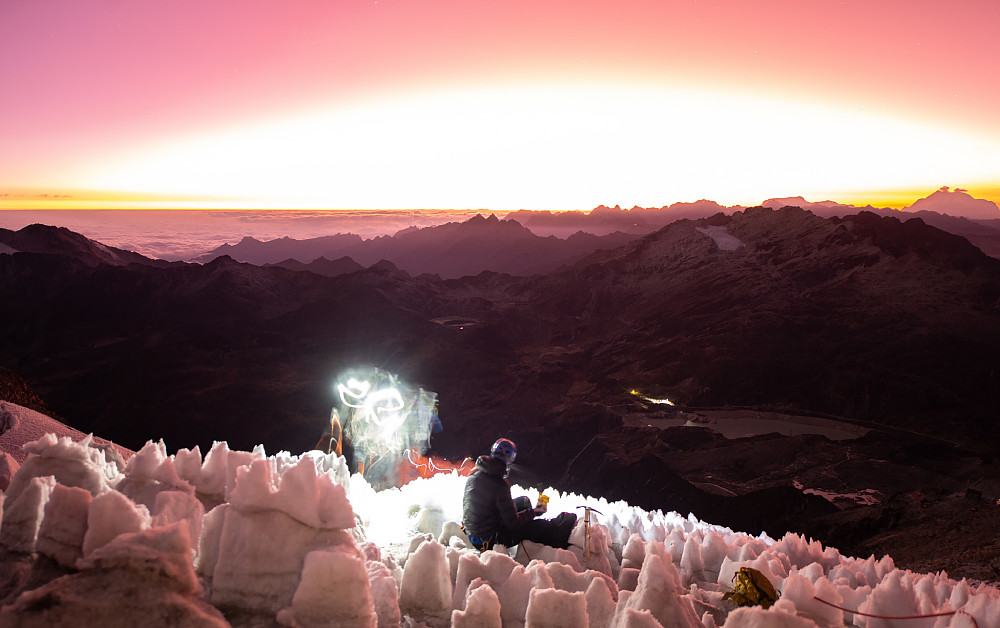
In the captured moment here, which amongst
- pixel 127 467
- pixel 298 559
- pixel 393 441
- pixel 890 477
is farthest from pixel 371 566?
pixel 890 477

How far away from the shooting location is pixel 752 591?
5504 mm

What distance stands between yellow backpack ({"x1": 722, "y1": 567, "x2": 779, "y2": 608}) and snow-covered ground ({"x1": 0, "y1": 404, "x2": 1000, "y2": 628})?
0.24 m

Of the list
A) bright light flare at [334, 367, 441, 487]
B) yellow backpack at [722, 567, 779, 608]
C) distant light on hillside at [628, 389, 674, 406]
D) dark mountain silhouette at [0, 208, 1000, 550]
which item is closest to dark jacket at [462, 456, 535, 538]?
yellow backpack at [722, 567, 779, 608]

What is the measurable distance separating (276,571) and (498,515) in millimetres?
3558

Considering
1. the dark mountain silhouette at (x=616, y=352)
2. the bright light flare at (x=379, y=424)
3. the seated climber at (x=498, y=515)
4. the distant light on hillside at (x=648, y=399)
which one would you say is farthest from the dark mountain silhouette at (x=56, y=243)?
the seated climber at (x=498, y=515)

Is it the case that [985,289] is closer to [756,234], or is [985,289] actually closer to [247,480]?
[756,234]

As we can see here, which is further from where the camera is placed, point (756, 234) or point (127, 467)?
point (756, 234)

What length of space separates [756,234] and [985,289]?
156ft

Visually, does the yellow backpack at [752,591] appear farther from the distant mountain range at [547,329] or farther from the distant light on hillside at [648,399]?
the distant light on hillside at [648,399]

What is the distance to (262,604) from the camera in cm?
381

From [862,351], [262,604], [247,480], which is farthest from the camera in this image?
[862,351]

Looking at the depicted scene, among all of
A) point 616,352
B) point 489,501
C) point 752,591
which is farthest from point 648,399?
point 752,591

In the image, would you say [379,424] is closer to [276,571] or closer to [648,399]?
[276,571]

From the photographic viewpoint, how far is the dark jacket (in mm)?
6922
